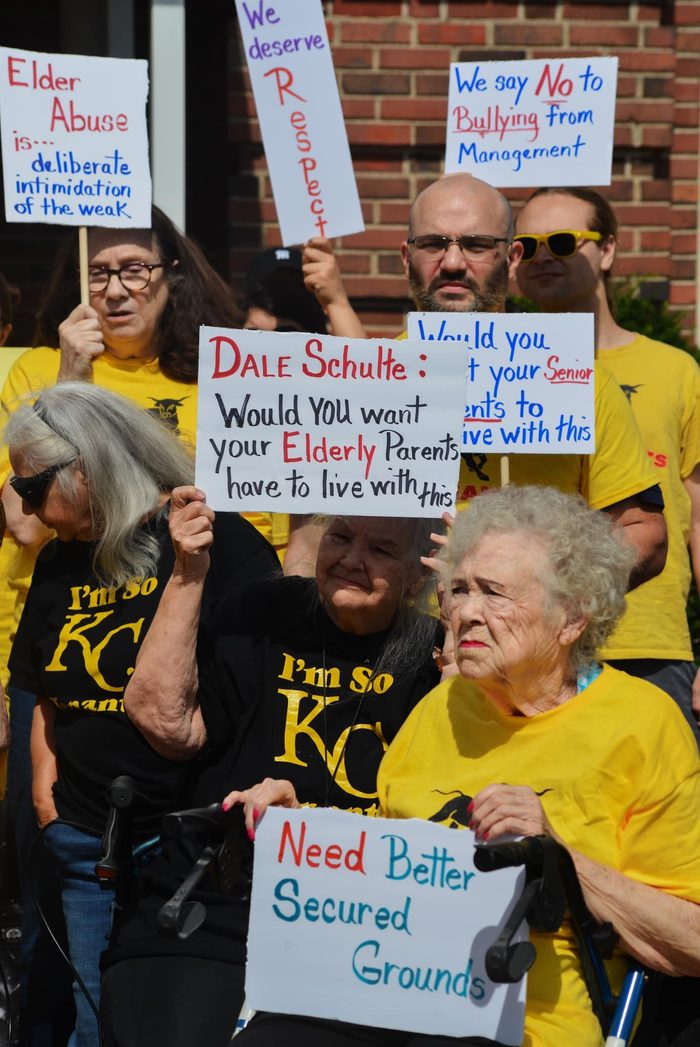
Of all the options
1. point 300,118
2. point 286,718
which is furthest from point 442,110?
point 286,718

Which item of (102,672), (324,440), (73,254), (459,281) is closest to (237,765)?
(102,672)

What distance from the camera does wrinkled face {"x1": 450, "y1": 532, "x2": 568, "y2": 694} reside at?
313 centimetres

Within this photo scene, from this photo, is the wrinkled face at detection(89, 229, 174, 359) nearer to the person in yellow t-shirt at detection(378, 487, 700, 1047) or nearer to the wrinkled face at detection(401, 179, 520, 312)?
the wrinkled face at detection(401, 179, 520, 312)

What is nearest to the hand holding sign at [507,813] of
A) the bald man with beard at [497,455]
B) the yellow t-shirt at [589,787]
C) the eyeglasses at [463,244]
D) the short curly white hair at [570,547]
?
the yellow t-shirt at [589,787]

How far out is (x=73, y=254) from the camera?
4.98 m

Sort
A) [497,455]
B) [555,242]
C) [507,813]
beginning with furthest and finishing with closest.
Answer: [555,242] → [497,455] → [507,813]

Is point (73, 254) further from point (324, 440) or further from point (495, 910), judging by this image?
point (495, 910)

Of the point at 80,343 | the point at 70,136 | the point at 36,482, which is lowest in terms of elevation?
the point at 36,482

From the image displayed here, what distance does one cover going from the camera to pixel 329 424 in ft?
11.4

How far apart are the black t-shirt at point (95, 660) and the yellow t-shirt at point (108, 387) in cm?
41

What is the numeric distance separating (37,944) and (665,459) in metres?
2.16

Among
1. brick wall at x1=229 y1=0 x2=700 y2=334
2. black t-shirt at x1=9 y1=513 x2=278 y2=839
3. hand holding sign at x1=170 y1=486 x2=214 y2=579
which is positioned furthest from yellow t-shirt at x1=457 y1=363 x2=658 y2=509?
brick wall at x1=229 y1=0 x2=700 y2=334

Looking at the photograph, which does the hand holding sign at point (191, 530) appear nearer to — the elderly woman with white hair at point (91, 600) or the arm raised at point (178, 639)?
the arm raised at point (178, 639)

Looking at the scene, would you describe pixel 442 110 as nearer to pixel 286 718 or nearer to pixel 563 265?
pixel 563 265
